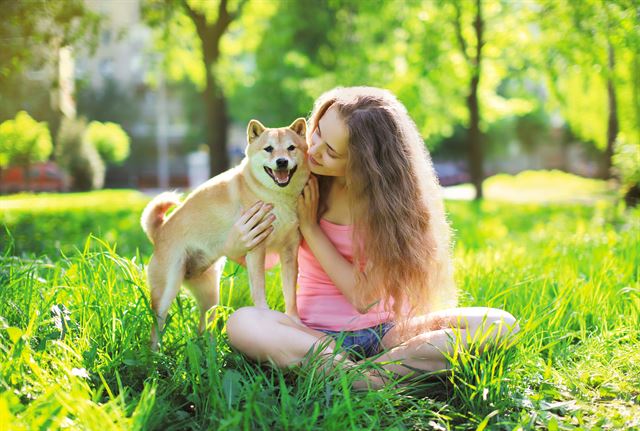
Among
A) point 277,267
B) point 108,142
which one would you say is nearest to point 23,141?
point 277,267

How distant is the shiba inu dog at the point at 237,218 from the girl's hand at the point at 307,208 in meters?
0.03

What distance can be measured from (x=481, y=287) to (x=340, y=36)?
Answer: 939 cm

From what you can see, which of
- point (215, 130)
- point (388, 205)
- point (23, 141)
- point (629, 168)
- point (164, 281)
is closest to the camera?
point (388, 205)

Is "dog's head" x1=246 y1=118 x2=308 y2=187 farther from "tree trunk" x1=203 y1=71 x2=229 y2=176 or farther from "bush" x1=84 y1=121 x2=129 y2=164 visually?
"bush" x1=84 y1=121 x2=129 y2=164

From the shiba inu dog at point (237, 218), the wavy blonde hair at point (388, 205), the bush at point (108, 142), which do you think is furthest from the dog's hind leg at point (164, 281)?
the bush at point (108, 142)

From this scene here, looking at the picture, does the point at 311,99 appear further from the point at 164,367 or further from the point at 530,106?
the point at 164,367

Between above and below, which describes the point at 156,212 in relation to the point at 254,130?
below

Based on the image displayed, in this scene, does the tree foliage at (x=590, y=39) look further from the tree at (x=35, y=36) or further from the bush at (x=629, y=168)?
the tree at (x=35, y=36)

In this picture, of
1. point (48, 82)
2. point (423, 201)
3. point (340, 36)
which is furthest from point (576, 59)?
point (48, 82)

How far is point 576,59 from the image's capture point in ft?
25.0

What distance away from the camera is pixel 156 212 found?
2785 millimetres

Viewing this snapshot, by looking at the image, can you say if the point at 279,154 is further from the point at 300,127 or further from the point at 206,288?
the point at 206,288

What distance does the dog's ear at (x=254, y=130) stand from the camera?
2650 millimetres

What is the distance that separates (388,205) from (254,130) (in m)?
0.71
